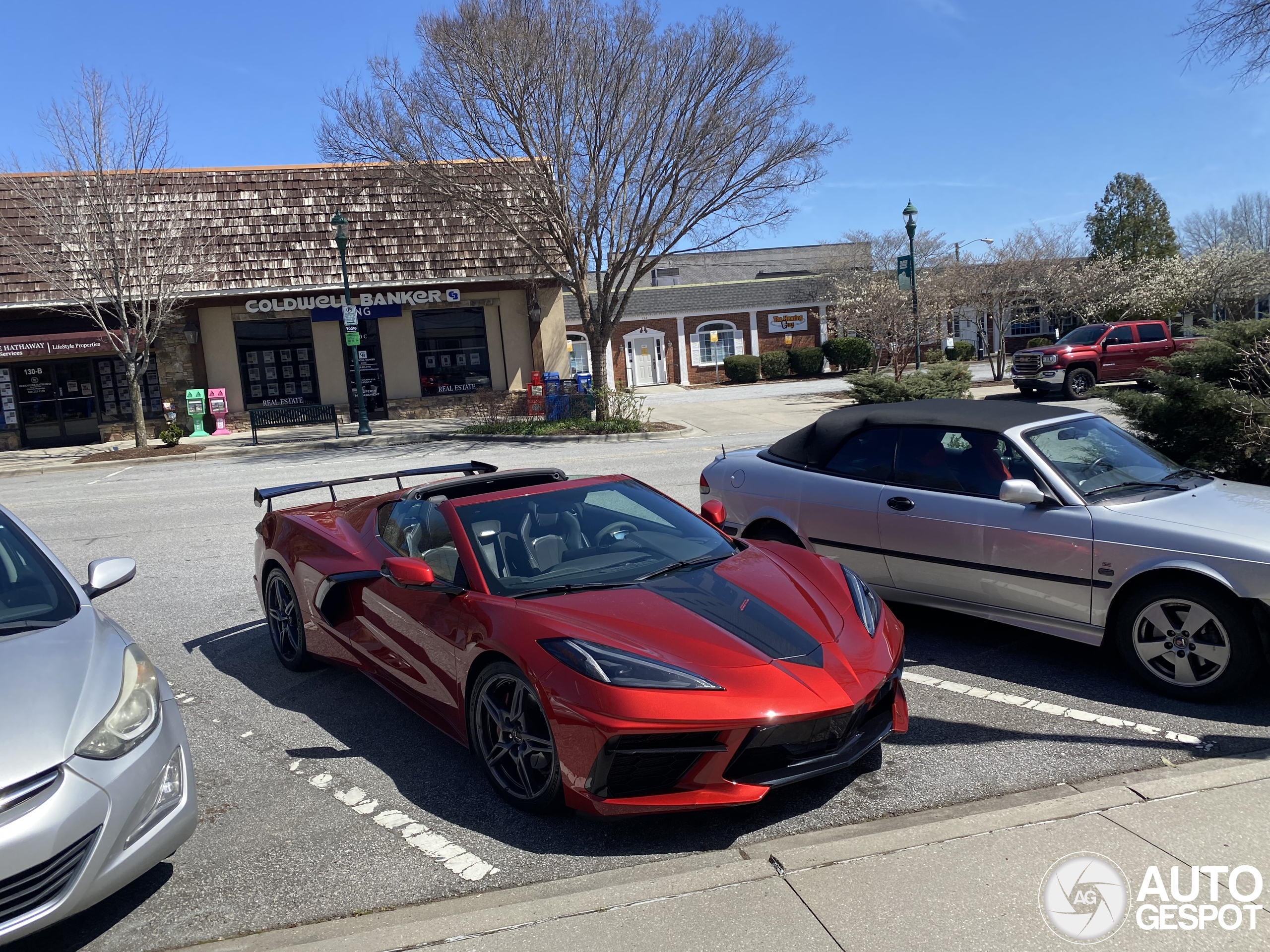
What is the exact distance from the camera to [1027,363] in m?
26.3

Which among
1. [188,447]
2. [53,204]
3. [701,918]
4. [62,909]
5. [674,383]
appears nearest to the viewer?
[62,909]

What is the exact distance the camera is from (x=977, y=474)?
5.64 meters

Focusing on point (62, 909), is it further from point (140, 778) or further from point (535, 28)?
point (535, 28)

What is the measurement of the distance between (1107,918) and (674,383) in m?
41.4

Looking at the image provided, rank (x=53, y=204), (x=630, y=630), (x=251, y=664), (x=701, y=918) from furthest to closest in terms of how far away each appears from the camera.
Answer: (x=53, y=204) → (x=251, y=664) → (x=630, y=630) → (x=701, y=918)

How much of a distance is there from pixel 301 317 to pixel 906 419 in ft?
78.4

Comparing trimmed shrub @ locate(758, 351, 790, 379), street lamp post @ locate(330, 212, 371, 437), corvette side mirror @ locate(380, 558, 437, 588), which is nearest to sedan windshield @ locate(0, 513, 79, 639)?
corvette side mirror @ locate(380, 558, 437, 588)

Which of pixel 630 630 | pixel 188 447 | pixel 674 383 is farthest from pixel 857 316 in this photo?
pixel 630 630

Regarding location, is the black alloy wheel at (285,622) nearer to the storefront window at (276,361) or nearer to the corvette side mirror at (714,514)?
the corvette side mirror at (714,514)

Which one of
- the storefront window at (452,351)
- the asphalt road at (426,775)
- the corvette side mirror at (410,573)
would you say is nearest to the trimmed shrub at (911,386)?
the storefront window at (452,351)

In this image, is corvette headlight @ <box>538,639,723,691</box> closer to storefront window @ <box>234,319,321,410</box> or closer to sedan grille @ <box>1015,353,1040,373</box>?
sedan grille @ <box>1015,353,1040,373</box>

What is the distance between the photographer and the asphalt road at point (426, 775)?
346 centimetres

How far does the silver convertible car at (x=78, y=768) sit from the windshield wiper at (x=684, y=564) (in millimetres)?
1997

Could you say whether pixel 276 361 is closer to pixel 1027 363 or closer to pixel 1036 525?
pixel 1027 363
